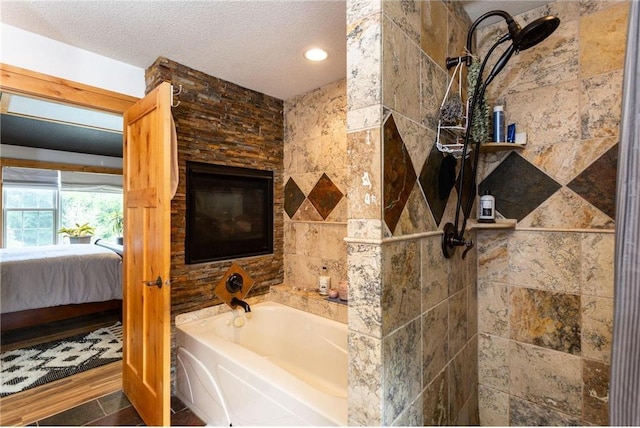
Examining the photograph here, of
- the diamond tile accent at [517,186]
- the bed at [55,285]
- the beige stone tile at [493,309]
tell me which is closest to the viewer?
the diamond tile accent at [517,186]

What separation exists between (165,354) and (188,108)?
1672 millimetres

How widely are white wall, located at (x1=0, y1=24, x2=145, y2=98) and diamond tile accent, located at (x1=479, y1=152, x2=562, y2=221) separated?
2521mm

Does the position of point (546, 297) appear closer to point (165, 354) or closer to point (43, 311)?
point (165, 354)

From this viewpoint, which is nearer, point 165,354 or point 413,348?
point 413,348

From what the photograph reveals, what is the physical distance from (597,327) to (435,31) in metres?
1.58

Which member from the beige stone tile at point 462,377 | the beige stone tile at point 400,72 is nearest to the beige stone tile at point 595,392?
the beige stone tile at point 462,377

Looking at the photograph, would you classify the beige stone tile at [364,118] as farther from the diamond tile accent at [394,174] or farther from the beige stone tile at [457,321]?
the beige stone tile at [457,321]

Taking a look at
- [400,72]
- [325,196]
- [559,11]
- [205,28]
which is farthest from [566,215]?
[205,28]

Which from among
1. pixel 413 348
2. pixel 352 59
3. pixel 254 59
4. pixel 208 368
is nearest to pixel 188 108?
pixel 254 59

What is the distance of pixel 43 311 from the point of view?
327 cm

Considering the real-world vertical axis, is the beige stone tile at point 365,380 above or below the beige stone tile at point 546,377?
above

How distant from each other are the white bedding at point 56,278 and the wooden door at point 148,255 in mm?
1839

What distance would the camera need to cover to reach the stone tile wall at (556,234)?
1.40 m

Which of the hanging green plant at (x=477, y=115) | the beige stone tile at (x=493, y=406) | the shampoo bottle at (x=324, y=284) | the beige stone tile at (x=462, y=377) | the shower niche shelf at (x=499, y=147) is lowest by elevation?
the beige stone tile at (x=493, y=406)
